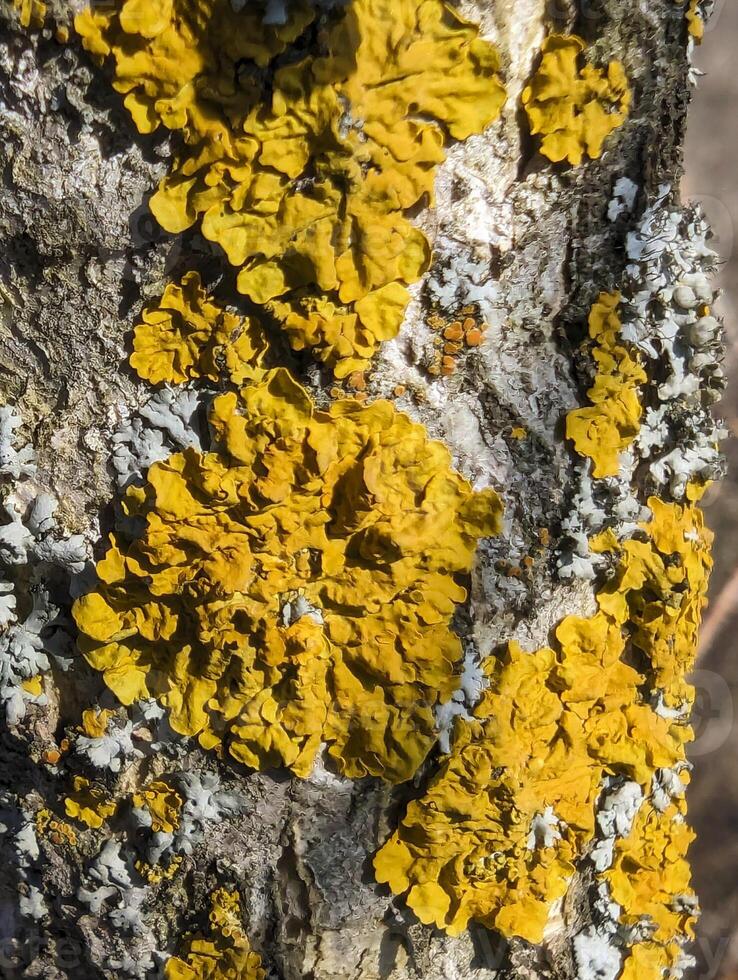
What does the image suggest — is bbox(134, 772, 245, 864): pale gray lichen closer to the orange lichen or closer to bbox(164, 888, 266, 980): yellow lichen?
bbox(164, 888, 266, 980): yellow lichen

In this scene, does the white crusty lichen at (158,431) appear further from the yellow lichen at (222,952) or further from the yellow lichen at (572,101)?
the yellow lichen at (222,952)

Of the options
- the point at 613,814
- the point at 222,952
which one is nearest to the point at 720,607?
the point at 613,814

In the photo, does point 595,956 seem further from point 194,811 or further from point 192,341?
point 192,341

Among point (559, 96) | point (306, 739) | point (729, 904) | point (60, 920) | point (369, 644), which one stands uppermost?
point (559, 96)

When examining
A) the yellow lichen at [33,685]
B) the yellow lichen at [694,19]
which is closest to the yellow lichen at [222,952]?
the yellow lichen at [33,685]

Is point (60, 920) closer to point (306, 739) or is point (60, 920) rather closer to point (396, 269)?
point (306, 739)

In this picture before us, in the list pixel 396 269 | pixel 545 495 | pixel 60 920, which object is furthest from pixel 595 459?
pixel 60 920
